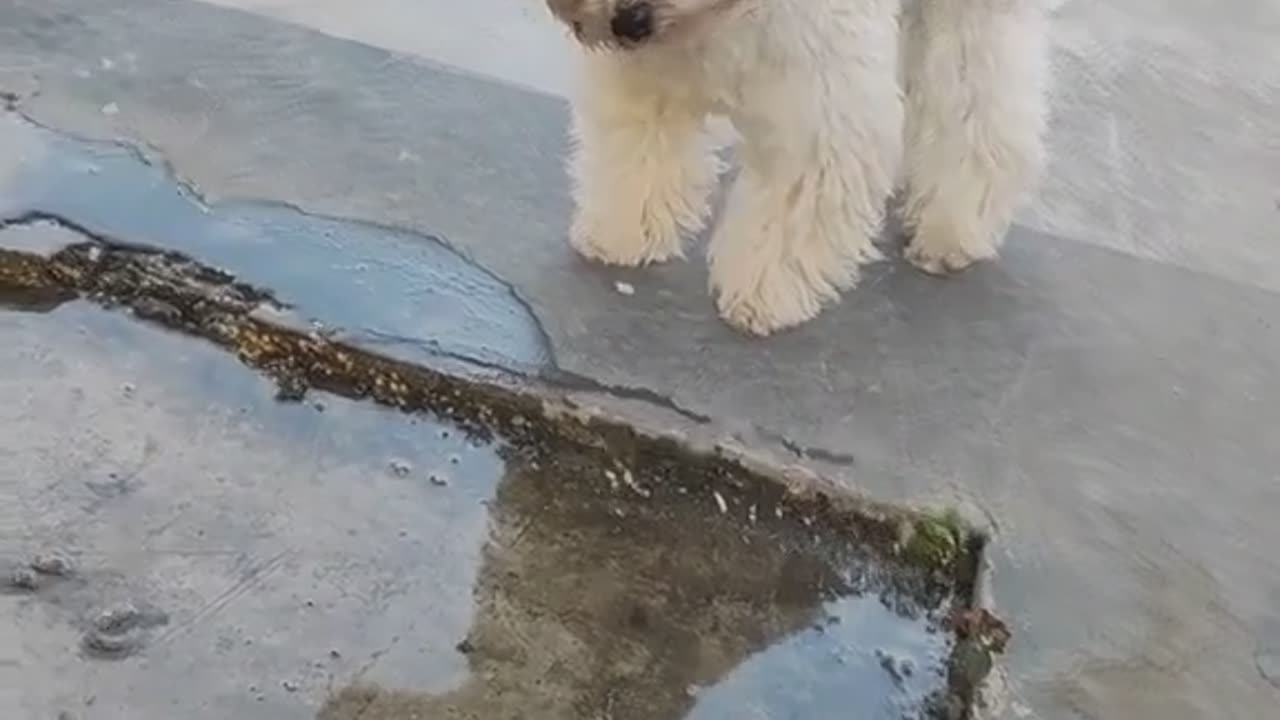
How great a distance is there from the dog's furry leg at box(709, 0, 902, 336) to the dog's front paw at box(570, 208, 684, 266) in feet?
0.36

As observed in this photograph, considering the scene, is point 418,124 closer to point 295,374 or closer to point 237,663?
point 295,374

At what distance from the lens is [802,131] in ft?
11.6

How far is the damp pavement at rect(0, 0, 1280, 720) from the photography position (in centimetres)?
302

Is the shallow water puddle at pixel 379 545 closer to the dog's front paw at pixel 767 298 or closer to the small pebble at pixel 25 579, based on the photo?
the small pebble at pixel 25 579

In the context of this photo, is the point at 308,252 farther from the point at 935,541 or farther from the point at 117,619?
the point at 935,541

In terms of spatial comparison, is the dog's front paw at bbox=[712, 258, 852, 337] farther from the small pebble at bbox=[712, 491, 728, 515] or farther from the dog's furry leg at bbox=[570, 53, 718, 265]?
the small pebble at bbox=[712, 491, 728, 515]

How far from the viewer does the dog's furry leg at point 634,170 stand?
3.73m

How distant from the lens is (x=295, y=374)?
11.5ft

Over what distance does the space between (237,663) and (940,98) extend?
1720mm

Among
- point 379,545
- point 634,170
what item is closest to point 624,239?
point 634,170

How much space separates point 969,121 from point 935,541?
3.19 feet

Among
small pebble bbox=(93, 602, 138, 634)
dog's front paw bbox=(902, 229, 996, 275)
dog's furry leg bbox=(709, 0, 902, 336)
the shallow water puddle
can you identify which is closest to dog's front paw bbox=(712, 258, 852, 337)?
dog's furry leg bbox=(709, 0, 902, 336)

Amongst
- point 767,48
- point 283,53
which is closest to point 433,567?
point 767,48

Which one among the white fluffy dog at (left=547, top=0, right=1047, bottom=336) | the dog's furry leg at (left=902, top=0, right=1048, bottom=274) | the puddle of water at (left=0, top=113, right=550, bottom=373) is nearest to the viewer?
the white fluffy dog at (left=547, top=0, right=1047, bottom=336)
